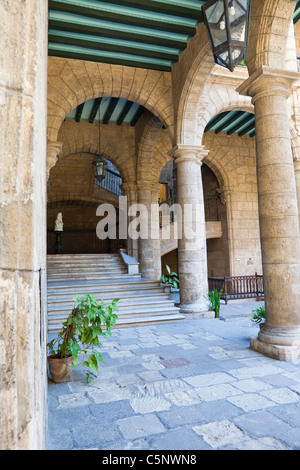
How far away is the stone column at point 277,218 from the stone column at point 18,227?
3.17 m

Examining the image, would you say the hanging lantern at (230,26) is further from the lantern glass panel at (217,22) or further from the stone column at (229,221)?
the stone column at (229,221)

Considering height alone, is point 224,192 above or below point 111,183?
below

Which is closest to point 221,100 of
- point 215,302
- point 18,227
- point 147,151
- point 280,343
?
point 147,151

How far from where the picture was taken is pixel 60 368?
9.94 ft

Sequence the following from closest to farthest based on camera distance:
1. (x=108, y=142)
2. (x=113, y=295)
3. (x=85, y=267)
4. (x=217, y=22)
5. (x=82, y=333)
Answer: (x=82, y=333) < (x=217, y=22) < (x=113, y=295) < (x=85, y=267) < (x=108, y=142)

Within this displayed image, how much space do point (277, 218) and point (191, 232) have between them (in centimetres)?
311

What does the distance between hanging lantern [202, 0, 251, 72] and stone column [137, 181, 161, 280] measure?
6.42m

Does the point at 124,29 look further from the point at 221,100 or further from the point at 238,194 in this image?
the point at 238,194

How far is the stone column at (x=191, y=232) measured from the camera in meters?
6.73

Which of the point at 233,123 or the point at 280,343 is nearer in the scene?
the point at 280,343

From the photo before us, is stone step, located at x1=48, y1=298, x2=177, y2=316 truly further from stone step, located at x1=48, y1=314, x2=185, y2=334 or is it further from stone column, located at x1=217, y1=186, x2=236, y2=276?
stone column, located at x1=217, y1=186, x2=236, y2=276

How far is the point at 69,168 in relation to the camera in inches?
524

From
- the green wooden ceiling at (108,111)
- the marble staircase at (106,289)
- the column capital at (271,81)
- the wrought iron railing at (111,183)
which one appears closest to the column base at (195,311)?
the marble staircase at (106,289)
